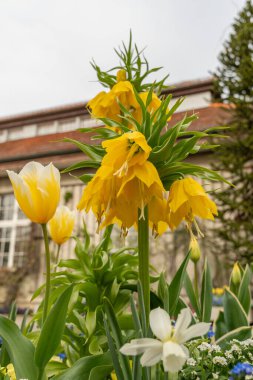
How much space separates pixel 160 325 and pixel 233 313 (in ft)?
2.35

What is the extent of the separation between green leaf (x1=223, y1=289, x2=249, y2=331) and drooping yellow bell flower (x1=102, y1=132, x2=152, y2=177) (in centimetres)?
56

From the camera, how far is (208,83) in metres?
10.4

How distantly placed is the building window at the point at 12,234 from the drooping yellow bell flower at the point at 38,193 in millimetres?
9010

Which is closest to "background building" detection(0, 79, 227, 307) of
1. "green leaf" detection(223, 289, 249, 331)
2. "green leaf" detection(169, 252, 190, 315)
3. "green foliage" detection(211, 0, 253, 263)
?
"green foliage" detection(211, 0, 253, 263)

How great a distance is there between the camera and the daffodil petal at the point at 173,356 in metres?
0.54

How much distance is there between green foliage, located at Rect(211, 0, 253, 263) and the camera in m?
6.48

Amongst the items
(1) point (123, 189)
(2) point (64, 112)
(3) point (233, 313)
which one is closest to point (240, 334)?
(3) point (233, 313)

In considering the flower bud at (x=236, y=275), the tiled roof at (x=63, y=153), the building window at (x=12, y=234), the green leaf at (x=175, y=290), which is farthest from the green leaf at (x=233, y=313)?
the building window at (x=12, y=234)

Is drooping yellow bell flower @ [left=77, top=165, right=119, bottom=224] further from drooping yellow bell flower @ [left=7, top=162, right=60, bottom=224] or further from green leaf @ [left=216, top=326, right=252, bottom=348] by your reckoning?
green leaf @ [left=216, top=326, right=252, bottom=348]

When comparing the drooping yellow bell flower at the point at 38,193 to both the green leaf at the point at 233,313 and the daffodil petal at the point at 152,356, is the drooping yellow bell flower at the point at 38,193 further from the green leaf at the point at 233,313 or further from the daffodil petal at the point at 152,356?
the green leaf at the point at 233,313

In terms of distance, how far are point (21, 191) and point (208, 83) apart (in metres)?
10.00

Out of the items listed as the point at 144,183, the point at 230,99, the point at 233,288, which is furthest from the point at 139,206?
the point at 230,99

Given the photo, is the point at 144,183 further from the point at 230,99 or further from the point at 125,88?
the point at 230,99

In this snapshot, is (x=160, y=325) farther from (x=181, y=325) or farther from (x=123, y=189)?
(x=123, y=189)
